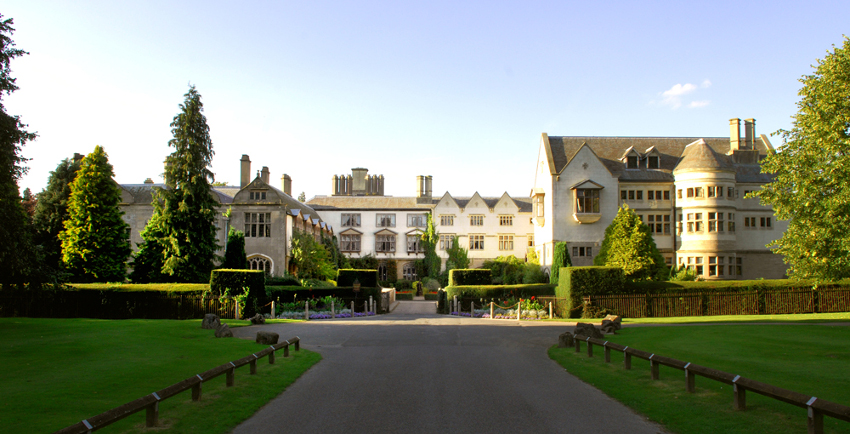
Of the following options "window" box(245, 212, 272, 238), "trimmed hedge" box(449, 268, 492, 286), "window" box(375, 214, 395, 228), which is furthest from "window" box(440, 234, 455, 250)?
"trimmed hedge" box(449, 268, 492, 286)

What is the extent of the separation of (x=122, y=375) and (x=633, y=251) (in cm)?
3315

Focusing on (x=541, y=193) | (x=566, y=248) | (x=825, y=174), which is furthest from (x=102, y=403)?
(x=541, y=193)

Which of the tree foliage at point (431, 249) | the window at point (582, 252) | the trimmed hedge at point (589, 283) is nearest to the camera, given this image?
the trimmed hedge at point (589, 283)

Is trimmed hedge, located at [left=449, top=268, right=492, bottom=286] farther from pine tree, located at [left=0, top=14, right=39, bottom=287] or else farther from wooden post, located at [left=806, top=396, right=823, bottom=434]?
wooden post, located at [left=806, top=396, right=823, bottom=434]

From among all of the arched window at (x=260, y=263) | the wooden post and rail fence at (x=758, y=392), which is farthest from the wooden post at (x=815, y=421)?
the arched window at (x=260, y=263)

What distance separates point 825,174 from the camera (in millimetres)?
23203

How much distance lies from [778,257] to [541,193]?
724 inches

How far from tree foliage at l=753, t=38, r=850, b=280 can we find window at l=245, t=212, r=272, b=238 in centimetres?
3429

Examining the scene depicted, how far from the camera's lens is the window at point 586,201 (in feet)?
143

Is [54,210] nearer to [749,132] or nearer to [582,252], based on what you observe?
[582,252]

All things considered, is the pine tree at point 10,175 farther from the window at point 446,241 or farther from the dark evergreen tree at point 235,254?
the window at point 446,241

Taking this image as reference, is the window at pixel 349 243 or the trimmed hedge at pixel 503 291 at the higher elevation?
the window at pixel 349 243

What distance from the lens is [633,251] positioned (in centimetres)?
3772

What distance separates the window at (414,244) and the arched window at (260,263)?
1952cm
